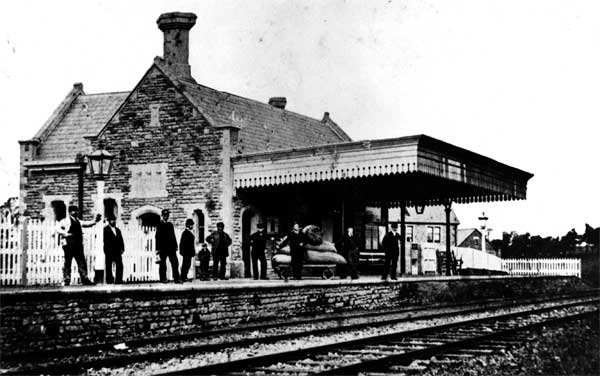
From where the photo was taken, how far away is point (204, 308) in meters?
15.6

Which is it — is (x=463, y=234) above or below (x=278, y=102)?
below

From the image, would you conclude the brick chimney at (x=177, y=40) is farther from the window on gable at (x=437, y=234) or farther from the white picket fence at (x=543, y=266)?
the window on gable at (x=437, y=234)

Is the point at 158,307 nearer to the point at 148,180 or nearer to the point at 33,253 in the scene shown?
the point at 33,253

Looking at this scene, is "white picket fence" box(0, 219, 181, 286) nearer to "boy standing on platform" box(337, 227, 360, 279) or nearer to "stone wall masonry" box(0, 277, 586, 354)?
"stone wall masonry" box(0, 277, 586, 354)

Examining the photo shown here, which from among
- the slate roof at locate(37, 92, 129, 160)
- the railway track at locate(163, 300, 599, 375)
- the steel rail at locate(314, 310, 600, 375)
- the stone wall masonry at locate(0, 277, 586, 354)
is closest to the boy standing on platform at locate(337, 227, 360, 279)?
the stone wall masonry at locate(0, 277, 586, 354)

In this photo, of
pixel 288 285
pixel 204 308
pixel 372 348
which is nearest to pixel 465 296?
pixel 288 285

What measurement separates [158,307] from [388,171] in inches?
417

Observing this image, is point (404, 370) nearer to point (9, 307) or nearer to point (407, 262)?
point (9, 307)

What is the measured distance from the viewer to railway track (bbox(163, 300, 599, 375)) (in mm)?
9555

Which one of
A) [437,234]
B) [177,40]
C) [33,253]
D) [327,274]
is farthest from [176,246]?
[437,234]

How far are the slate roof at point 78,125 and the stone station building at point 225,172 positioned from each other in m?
2.22

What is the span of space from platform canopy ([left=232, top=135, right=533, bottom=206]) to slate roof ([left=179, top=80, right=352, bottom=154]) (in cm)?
241

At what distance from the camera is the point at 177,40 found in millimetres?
33531

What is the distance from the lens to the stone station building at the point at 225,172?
25.1m
